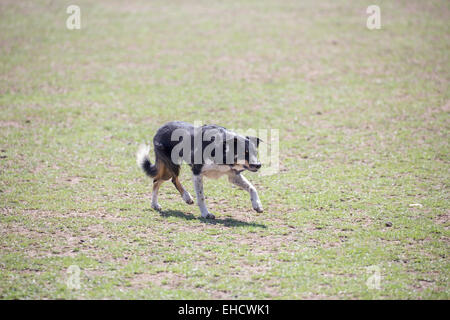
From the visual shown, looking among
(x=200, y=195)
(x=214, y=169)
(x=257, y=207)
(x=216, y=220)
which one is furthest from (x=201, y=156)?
(x=257, y=207)

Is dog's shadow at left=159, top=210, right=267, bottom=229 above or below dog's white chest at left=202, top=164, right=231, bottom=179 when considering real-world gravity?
below

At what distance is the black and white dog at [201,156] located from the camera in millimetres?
9836

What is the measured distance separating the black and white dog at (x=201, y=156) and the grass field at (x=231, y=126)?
0.62m

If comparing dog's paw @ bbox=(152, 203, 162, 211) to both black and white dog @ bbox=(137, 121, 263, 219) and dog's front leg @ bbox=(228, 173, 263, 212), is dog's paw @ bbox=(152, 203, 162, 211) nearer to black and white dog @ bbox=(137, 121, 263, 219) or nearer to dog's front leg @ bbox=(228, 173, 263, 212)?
black and white dog @ bbox=(137, 121, 263, 219)

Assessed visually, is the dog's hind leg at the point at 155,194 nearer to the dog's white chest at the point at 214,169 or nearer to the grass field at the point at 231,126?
the grass field at the point at 231,126

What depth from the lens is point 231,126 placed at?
1552cm

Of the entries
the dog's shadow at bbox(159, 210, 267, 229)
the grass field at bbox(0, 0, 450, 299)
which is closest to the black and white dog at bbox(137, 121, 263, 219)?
the dog's shadow at bbox(159, 210, 267, 229)

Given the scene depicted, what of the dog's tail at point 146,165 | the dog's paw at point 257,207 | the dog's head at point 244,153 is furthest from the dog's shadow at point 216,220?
the dog's head at point 244,153

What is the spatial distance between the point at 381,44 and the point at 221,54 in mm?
7433

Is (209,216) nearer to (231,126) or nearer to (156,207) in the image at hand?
(156,207)

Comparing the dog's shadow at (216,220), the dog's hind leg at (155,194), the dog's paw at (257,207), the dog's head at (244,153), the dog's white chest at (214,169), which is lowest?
the dog's shadow at (216,220)

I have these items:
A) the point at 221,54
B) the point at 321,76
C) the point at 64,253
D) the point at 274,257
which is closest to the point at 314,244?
the point at 274,257

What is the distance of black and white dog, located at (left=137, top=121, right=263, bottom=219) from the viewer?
984 centimetres

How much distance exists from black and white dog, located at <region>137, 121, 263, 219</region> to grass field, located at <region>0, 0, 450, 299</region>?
0.62 meters
